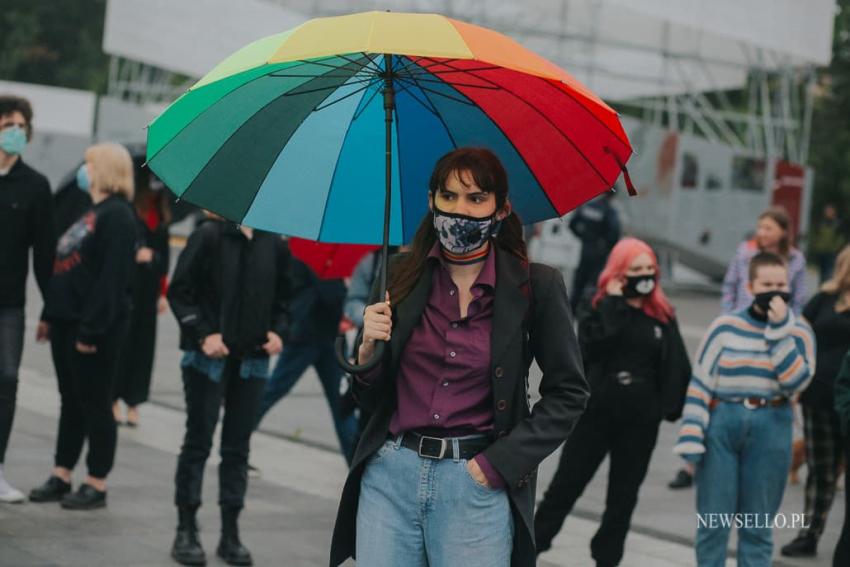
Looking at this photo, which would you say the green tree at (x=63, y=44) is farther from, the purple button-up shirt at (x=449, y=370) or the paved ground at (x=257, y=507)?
the purple button-up shirt at (x=449, y=370)

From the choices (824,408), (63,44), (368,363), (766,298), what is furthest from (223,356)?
(63,44)

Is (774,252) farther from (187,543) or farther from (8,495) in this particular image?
(8,495)

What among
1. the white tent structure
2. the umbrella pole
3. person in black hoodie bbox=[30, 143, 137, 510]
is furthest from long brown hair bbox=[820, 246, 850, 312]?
the white tent structure

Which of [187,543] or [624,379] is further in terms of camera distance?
[624,379]

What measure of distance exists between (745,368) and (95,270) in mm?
3458

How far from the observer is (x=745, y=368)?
22.2 feet

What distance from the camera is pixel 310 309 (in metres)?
9.40

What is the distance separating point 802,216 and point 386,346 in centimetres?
3097

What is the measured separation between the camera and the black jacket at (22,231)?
296 inches

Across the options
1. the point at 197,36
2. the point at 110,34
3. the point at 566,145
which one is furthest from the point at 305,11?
the point at 566,145

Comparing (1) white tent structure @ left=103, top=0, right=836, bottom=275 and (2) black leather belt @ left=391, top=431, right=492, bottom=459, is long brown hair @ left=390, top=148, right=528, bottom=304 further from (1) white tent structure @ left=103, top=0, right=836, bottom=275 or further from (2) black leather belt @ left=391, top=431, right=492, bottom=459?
(1) white tent structure @ left=103, top=0, right=836, bottom=275

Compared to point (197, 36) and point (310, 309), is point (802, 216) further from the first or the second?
point (310, 309)

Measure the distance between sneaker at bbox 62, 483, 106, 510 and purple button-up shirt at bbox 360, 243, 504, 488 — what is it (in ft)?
13.6

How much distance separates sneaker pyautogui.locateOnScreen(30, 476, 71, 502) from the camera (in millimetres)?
7848
